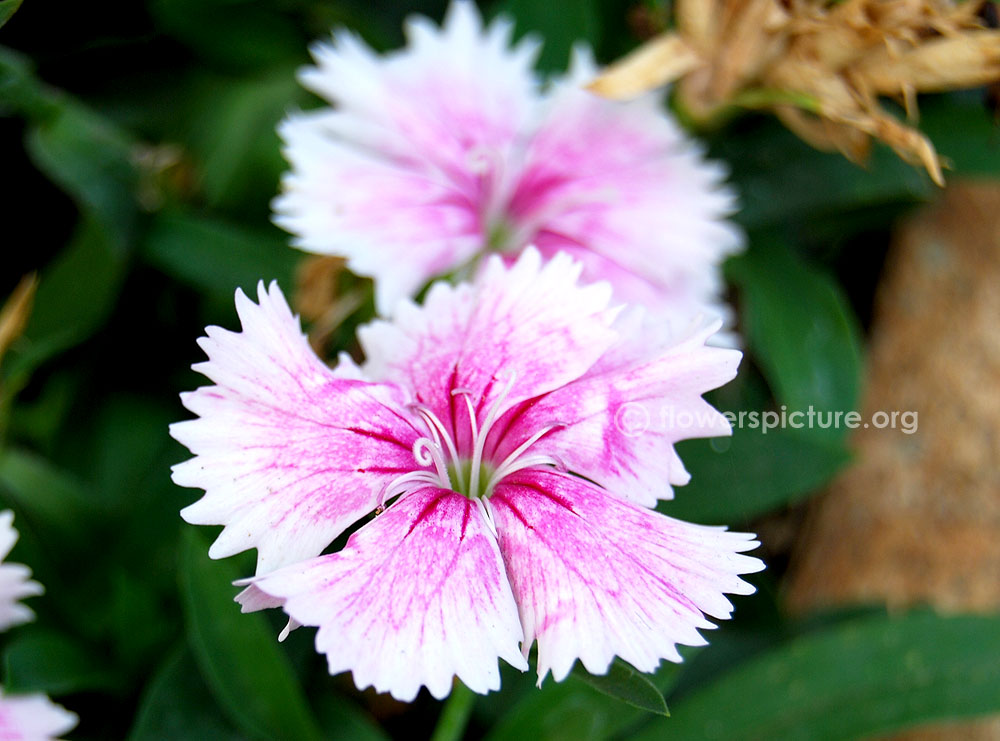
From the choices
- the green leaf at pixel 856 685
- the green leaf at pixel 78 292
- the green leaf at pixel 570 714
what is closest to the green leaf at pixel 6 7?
the green leaf at pixel 78 292

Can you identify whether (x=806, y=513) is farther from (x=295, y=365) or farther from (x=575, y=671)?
(x=295, y=365)

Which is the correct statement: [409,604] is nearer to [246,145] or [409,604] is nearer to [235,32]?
[246,145]

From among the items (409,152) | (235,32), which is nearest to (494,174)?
(409,152)

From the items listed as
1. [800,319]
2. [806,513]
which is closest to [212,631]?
[800,319]

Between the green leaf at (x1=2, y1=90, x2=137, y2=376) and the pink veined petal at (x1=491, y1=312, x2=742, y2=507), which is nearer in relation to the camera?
the pink veined petal at (x1=491, y1=312, x2=742, y2=507)

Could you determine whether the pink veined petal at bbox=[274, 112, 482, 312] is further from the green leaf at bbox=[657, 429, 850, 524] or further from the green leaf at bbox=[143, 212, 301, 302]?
the green leaf at bbox=[657, 429, 850, 524]

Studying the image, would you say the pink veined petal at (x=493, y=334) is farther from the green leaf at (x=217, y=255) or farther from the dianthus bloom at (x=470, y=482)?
the green leaf at (x=217, y=255)

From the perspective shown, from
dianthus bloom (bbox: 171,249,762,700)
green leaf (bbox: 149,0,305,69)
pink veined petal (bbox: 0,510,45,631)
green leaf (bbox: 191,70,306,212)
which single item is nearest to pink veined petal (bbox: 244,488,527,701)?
dianthus bloom (bbox: 171,249,762,700)
